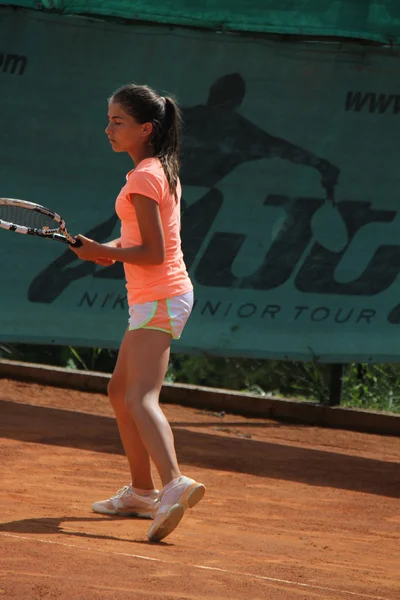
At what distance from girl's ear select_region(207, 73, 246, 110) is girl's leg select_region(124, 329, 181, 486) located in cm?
396

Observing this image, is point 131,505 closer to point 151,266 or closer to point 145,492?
point 145,492

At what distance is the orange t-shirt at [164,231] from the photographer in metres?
4.21

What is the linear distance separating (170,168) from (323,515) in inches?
77.9

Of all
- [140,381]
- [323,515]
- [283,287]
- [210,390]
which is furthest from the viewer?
[210,390]

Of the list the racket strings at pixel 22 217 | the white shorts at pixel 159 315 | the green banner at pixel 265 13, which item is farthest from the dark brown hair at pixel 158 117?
the green banner at pixel 265 13

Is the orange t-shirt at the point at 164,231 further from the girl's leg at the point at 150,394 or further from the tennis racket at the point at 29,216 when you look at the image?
the tennis racket at the point at 29,216

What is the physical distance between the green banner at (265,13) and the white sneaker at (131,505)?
12.9ft

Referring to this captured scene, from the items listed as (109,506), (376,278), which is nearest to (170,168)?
(109,506)

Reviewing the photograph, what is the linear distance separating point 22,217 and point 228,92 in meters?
3.71

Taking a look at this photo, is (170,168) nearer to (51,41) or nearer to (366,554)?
(366,554)

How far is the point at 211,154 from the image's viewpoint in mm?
8055

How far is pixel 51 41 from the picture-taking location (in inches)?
302

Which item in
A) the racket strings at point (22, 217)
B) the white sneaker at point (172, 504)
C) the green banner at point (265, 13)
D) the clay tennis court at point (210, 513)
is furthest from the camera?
the green banner at point (265, 13)

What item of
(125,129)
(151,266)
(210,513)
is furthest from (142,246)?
(210,513)
